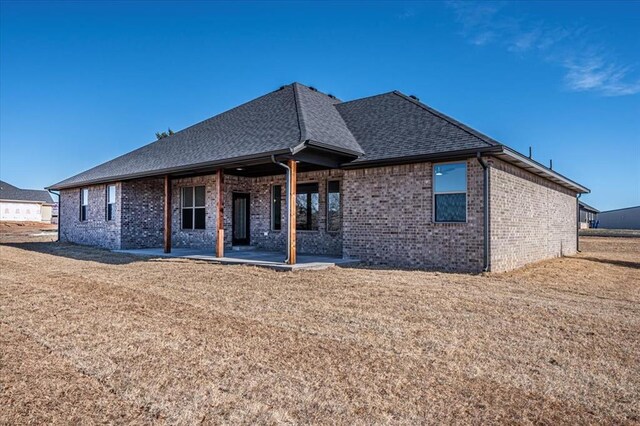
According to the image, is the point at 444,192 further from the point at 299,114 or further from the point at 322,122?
the point at 299,114

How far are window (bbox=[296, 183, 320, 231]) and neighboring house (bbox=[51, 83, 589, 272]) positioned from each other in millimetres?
40

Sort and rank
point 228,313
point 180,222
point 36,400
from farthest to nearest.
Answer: point 180,222
point 228,313
point 36,400

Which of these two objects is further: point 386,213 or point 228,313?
point 386,213

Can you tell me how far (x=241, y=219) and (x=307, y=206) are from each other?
3.52 meters

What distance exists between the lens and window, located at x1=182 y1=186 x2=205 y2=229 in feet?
53.6

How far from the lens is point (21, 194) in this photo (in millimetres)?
51781

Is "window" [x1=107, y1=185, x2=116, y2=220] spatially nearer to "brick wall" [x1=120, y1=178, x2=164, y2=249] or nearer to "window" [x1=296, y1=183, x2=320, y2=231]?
"brick wall" [x1=120, y1=178, x2=164, y2=249]

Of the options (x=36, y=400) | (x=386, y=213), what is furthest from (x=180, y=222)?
(x=36, y=400)

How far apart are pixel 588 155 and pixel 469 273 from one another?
20.3 metres

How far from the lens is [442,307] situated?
19.9 ft

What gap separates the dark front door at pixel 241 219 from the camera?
15945 mm

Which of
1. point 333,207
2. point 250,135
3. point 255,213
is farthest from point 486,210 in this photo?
point 255,213

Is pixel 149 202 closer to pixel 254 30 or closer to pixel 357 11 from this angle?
pixel 254 30

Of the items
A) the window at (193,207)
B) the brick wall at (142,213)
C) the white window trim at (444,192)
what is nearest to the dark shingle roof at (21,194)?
the brick wall at (142,213)
